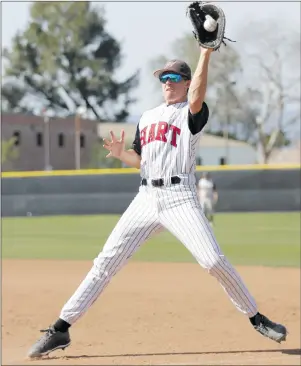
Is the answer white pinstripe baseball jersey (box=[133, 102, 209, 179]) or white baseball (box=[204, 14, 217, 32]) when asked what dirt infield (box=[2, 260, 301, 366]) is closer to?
white pinstripe baseball jersey (box=[133, 102, 209, 179])

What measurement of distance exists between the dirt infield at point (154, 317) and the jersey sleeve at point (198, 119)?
4.89 ft

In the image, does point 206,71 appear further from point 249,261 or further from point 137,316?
point 249,261

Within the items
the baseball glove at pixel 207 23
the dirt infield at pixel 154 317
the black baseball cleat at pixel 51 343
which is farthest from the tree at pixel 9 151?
the baseball glove at pixel 207 23

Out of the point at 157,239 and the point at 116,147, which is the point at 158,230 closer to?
the point at 116,147

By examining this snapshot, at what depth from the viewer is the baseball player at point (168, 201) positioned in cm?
462

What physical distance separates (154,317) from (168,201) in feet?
9.48

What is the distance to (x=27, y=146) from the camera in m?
47.5

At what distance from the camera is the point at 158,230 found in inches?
193

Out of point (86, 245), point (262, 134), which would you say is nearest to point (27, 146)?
point (262, 134)

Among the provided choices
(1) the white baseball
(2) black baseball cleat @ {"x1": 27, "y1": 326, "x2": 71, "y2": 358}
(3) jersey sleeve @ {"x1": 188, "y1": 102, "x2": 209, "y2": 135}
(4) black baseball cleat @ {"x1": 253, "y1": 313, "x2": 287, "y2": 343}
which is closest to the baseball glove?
(1) the white baseball

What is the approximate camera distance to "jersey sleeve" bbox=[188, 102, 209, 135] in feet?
14.8

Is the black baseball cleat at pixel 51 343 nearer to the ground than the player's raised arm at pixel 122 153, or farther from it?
nearer to the ground

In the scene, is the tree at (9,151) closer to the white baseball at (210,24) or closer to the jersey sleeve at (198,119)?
the jersey sleeve at (198,119)

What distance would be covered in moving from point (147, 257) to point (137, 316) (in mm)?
6106
